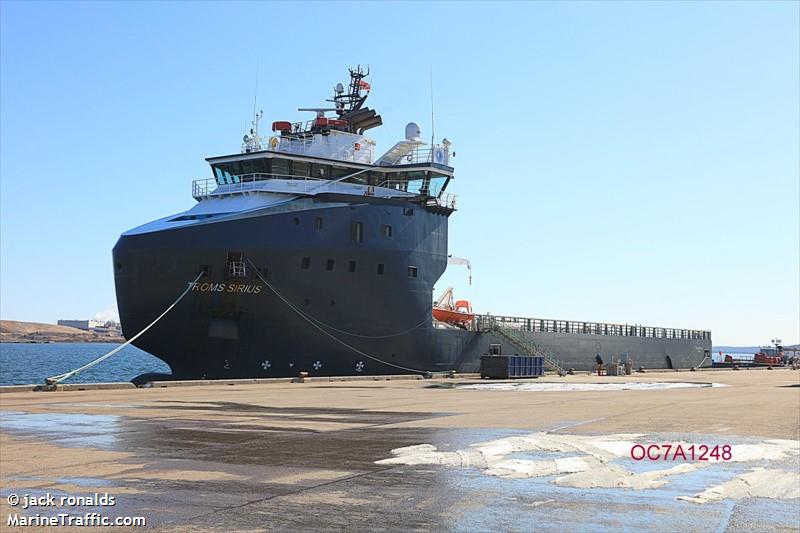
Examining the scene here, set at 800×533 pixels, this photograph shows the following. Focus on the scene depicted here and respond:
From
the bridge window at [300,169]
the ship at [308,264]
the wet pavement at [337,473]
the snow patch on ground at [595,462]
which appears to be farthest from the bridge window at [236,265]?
the snow patch on ground at [595,462]

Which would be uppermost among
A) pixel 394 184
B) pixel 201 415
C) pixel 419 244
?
pixel 394 184

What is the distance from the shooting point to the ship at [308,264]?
107 feet

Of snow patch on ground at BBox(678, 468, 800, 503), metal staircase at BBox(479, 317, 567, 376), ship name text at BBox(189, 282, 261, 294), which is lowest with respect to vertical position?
snow patch on ground at BBox(678, 468, 800, 503)

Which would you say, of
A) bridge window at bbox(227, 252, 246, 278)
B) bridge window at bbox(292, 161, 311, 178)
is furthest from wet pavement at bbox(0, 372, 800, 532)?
bridge window at bbox(292, 161, 311, 178)

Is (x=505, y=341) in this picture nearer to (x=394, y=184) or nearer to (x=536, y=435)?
(x=394, y=184)

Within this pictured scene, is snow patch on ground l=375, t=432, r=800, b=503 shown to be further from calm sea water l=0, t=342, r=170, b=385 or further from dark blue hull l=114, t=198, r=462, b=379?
calm sea water l=0, t=342, r=170, b=385

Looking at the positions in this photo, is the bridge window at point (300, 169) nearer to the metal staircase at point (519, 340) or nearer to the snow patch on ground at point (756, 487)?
the metal staircase at point (519, 340)

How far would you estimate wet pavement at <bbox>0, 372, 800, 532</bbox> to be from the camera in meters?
7.34

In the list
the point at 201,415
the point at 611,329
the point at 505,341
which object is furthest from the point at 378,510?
the point at 611,329

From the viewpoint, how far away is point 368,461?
35.4 ft

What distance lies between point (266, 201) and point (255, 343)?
23.9 feet

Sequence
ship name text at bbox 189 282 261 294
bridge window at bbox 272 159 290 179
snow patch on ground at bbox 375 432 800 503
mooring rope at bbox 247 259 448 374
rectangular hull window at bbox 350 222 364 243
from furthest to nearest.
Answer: bridge window at bbox 272 159 290 179, rectangular hull window at bbox 350 222 364 243, mooring rope at bbox 247 259 448 374, ship name text at bbox 189 282 261 294, snow patch on ground at bbox 375 432 800 503

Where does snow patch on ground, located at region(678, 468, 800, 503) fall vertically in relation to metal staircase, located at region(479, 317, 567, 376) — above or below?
below

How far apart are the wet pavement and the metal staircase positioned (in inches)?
1141
